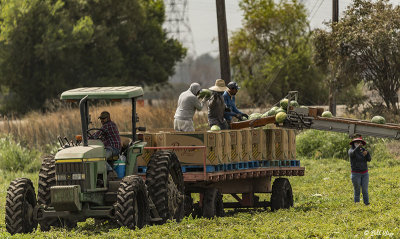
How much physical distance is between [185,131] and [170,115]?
49.3 ft

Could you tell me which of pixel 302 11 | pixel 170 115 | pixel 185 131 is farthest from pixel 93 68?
pixel 185 131

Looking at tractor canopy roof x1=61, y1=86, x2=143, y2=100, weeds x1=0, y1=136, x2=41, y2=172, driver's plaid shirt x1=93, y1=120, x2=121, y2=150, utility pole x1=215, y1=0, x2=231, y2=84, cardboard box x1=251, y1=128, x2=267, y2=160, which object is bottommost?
weeds x1=0, y1=136, x2=41, y2=172

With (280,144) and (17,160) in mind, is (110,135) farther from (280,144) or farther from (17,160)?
(17,160)

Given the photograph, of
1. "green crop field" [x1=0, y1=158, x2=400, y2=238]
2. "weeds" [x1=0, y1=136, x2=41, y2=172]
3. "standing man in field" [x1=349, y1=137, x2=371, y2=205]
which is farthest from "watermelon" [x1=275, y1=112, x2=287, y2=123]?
"weeds" [x1=0, y1=136, x2=41, y2=172]

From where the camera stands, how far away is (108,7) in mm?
62500

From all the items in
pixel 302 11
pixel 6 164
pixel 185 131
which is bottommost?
pixel 6 164

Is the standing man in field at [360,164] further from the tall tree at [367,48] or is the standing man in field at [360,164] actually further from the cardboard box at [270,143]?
the tall tree at [367,48]

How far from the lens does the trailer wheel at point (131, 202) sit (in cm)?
1219

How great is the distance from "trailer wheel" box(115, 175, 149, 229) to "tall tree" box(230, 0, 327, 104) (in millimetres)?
38160

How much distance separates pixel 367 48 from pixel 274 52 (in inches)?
718

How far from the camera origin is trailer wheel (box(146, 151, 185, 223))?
13391mm

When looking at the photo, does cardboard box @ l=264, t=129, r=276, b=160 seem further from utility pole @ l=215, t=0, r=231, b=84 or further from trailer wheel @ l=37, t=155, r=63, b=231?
utility pole @ l=215, t=0, r=231, b=84

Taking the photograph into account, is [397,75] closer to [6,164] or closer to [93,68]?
[6,164]

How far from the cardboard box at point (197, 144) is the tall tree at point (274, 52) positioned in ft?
116
